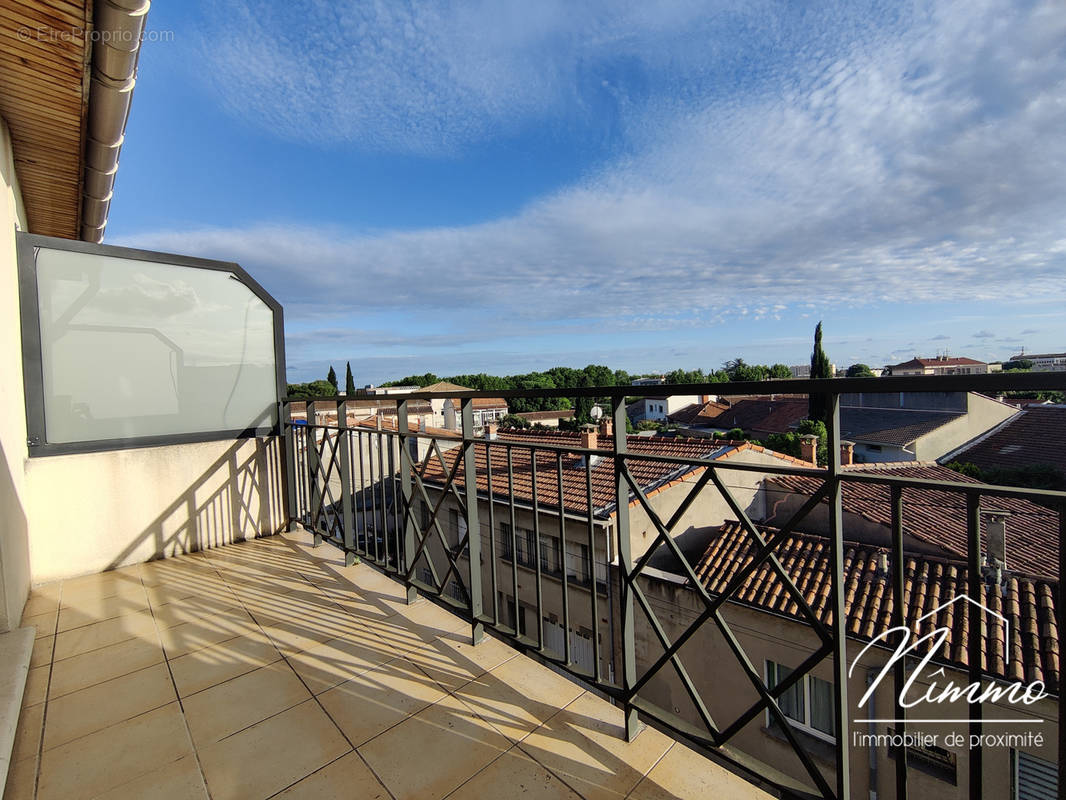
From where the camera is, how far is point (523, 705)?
5.84ft

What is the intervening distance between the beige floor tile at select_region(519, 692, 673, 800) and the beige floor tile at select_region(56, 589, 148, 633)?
2528mm

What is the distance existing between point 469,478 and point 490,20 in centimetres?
754

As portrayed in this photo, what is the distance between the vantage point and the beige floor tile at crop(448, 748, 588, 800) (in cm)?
138

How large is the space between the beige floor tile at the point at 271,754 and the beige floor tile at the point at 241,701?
6 centimetres

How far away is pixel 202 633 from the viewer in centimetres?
241

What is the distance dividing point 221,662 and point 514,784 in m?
1.54

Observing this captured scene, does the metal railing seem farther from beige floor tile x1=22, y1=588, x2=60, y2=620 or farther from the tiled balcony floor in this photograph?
beige floor tile x1=22, y1=588, x2=60, y2=620

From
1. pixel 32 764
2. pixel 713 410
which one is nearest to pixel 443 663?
pixel 32 764

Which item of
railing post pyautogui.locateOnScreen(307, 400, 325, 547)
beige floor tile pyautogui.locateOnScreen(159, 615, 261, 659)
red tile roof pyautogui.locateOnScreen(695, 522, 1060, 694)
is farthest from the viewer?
railing post pyautogui.locateOnScreen(307, 400, 325, 547)

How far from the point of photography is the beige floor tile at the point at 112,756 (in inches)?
57.7

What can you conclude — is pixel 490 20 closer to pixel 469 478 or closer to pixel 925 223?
pixel 469 478

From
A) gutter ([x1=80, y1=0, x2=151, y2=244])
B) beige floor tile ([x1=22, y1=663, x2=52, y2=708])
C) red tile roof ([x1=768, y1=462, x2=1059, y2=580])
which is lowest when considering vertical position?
beige floor tile ([x1=22, y1=663, x2=52, y2=708])

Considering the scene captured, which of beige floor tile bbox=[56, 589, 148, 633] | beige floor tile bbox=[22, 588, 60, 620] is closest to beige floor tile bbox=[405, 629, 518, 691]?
beige floor tile bbox=[56, 589, 148, 633]

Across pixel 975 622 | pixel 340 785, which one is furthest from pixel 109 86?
pixel 975 622
